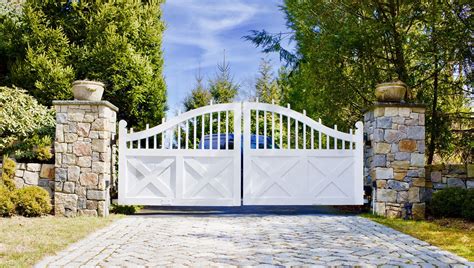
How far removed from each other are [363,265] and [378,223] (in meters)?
2.72

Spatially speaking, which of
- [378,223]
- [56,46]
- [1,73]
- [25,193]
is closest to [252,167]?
[378,223]

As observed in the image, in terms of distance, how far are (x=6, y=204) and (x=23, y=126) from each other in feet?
5.61

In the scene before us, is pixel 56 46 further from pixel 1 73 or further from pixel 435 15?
pixel 435 15

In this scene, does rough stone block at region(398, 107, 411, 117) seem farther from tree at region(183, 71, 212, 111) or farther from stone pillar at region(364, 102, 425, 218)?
tree at region(183, 71, 212, 111)

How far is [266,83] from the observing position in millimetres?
20234

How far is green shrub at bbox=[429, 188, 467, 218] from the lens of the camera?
6.98 metres

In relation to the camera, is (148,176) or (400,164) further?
(148,176)

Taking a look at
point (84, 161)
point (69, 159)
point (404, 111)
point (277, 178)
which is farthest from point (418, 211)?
point (69, 159)

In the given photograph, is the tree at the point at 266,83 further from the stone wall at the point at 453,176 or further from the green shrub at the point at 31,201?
the green shrub at the point at 31,201

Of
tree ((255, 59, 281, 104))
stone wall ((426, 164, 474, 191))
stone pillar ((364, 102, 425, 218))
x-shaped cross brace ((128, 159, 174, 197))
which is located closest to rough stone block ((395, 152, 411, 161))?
stone pillar ((364, 102, 425, 218))

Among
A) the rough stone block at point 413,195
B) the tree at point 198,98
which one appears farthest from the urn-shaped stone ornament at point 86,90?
the tree at point 198,98

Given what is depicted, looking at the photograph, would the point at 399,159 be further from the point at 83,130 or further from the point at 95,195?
the point at 83,130

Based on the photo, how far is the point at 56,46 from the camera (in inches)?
378

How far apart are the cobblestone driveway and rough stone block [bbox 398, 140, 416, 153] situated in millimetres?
1342
